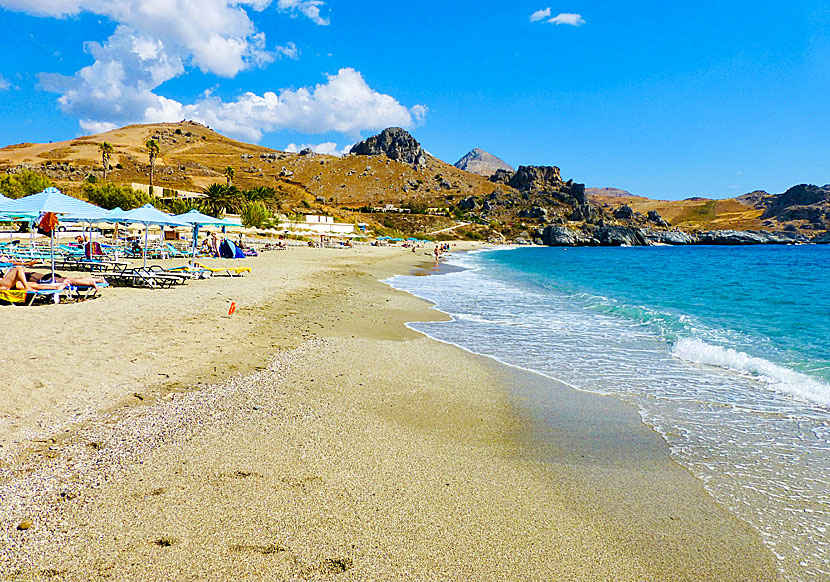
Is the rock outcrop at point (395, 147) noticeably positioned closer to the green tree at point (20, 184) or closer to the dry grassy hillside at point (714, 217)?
the dry grassy hillside at point (714, 217)

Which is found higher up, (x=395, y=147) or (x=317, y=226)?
(x=395, y=147)

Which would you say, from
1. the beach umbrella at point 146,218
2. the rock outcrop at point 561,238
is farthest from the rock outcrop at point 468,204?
the beach umbrella at point 146,218

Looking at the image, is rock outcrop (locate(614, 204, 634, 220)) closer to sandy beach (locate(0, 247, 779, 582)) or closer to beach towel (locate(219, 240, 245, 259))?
beach towel (locate(219, 240, 245, 259))

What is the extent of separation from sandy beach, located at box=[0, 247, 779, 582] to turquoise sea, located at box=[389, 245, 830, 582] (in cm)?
38

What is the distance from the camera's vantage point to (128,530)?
2.94m

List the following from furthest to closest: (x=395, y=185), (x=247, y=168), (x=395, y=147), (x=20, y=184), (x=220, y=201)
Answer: (x=395, y=147) → (x=395, y=185) → (x=247, y=168) → (x=220, y=201) → (x=20, y=184)

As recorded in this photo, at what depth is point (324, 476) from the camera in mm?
3764

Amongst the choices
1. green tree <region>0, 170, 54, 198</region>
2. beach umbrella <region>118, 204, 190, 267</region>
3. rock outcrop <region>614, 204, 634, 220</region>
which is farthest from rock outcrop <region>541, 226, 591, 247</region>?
beach umbrella <region>118, 204, 190, 267</region>

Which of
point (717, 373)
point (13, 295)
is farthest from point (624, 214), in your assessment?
point (13, 295)

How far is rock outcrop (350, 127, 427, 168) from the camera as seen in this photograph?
166m

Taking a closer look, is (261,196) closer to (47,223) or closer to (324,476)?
(47,223)

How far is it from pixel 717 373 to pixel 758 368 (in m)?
0.95

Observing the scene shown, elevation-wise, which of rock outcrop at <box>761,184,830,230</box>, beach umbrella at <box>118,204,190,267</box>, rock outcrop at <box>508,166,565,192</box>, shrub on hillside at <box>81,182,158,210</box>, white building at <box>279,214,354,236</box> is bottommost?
beach umbrella at <box>118,204,190,267</box>

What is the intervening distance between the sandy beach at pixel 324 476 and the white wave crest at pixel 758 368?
308cm
